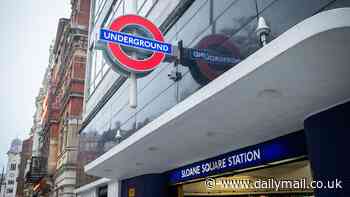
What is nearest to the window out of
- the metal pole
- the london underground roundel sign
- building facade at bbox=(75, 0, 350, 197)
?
building facade at bbox=(75, 0, 350, 197)

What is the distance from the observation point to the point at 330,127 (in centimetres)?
649

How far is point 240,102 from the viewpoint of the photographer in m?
6.79

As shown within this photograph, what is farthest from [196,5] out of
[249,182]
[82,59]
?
[82,59]

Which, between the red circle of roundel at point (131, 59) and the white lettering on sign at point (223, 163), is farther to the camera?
the white lettering on sign at point (223, 163)

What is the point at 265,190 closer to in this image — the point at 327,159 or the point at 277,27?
the point at 327,159

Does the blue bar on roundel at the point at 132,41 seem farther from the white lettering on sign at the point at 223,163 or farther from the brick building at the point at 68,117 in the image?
the brick building at the point at 68,117

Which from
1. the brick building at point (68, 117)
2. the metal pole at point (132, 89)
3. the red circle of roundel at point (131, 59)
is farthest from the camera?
the brick building at point (68, 117)

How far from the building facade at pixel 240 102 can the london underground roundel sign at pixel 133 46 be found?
69 cm

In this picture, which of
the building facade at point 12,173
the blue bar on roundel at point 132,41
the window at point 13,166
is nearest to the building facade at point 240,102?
the blue bar on roundel at point 132,41

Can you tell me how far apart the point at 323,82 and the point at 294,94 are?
66 centimetres

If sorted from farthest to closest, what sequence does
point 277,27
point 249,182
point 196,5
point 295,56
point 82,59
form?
point 82,59, point 249,182, point 196,5, point 277,27, point 295,56

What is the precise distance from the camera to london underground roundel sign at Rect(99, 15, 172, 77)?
8.62 meters

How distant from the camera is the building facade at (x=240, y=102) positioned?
17.4ft

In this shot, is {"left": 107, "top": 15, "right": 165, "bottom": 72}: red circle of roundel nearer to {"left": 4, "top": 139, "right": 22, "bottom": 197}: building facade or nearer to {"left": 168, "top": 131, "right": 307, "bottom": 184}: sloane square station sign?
{"left": 168, "top": 131, "right": 307, "bottom": 184}: sloane square station sign
